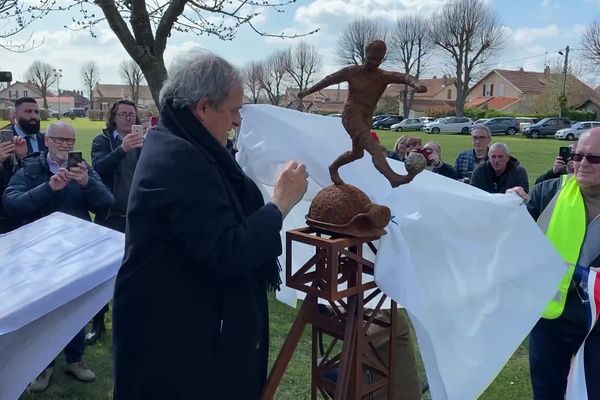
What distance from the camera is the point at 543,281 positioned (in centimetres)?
227

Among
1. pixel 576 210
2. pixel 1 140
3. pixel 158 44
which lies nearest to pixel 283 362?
pixel 576 210

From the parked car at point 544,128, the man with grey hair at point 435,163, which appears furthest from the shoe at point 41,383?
the parked car at point 544,128

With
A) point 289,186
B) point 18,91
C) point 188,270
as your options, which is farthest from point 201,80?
point 18,91

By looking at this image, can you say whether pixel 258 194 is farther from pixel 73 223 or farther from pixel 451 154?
pixel 451 154

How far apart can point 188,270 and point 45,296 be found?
3.56 feet

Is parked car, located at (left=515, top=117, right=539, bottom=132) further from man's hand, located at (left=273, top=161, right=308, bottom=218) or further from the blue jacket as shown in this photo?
man's hand, located at (left=273, top=161, right=308, bottom=218)

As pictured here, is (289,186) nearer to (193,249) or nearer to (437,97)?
(193,249)

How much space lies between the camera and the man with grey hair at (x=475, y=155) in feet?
23.1

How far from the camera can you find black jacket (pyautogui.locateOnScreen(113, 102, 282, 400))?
1.72 meters

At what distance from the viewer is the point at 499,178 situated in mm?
5879

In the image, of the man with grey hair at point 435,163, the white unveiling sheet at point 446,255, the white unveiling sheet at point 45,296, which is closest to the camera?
the white unveiling sheet at point 446,255

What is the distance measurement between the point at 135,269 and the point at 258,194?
0.50 meters

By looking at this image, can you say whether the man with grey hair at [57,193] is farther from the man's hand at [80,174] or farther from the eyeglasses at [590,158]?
the eyeglasses at [590,158]

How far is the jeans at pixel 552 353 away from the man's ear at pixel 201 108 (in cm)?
205
